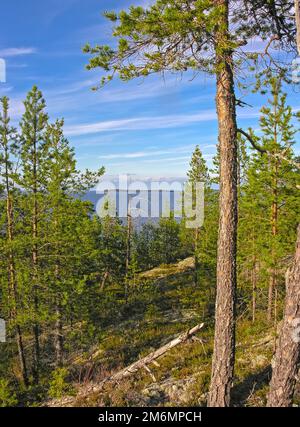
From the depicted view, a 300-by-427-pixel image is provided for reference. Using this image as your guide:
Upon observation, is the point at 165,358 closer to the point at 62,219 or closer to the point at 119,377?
the point at 119,377

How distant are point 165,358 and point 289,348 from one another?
31.0 ft

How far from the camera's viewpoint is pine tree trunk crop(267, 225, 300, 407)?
6.15m

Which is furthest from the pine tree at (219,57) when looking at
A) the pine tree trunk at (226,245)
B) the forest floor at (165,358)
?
the forest floor at (165,358)

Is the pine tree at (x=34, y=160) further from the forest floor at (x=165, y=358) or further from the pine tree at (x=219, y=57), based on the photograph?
the pine tree at (x=219, y=57)

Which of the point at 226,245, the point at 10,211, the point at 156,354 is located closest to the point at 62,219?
the point at 10,211

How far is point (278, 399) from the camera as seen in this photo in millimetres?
6480

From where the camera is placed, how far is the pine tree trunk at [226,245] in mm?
7020

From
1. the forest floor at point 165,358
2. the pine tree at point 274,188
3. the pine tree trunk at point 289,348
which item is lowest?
the forest floor at point 165,358

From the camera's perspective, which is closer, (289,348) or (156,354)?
(289,348)

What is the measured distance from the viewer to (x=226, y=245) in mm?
7188

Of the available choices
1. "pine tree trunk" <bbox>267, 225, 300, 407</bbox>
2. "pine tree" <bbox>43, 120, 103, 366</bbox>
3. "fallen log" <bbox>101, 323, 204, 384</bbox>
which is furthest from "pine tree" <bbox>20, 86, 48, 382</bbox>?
"pine tree trunk" <bbox>267, 225, 300, 407</bbox>

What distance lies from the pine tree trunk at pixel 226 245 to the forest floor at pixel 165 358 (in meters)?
1.74

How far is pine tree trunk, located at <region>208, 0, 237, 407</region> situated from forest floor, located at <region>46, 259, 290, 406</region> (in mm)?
1739
